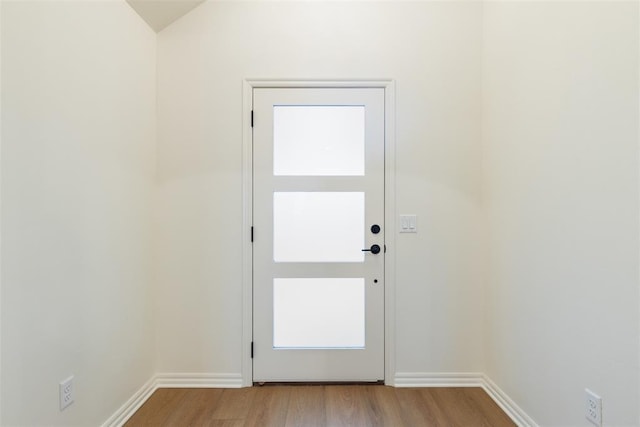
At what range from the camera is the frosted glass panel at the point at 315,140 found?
2246 millimetres

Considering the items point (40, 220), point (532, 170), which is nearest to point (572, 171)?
point (532, 170)

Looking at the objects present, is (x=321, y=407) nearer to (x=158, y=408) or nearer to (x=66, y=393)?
(x=158, y=408)

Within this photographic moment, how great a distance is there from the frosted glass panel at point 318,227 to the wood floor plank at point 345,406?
0.87 meters

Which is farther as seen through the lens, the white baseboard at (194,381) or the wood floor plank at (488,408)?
the white baseboard at (194,381)

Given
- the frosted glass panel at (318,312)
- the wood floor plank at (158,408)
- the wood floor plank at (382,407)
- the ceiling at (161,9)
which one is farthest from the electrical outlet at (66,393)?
the ceiling at (161,9)

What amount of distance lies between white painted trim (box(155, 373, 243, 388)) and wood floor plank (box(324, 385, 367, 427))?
64 cm

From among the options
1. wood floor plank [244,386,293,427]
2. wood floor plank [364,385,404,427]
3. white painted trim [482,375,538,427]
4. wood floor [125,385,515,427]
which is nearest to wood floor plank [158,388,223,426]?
wood floor [125,385,515,427]

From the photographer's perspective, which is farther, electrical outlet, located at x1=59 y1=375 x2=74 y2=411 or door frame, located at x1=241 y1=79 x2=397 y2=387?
door frame, located at x1=241 y1=79 x2=397 y2=387

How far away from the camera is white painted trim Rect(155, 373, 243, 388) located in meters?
2.18

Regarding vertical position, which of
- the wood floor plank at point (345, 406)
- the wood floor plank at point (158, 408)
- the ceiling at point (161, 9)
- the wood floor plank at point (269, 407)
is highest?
the ceiling at point (161, 9)

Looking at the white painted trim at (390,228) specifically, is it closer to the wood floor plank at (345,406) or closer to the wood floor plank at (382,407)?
the wood floor plank at (382,407)

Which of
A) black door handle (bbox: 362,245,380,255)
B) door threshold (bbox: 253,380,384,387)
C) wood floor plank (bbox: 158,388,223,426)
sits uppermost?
black door handle (bbox: 362,245,380,255)

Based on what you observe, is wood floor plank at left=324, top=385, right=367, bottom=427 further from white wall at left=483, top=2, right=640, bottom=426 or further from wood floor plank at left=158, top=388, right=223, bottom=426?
white wall at left=483, top=2, right=640, bottom=426

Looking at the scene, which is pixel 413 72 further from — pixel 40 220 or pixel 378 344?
pixel 40 220
